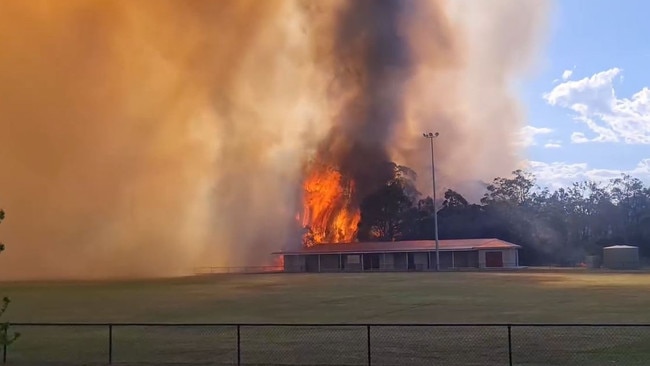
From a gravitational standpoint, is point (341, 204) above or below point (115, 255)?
above

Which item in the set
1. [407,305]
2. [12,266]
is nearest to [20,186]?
[12,266]

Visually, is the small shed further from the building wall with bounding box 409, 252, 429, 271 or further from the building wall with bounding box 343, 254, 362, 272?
the building wall with bounding box 343, 254, 362, 272

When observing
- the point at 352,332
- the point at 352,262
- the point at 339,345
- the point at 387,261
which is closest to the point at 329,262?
the point at 352,262

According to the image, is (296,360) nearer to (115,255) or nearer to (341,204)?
(115,255)

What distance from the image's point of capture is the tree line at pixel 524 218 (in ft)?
303

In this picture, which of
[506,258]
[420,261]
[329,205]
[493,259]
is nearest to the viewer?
[493,259]

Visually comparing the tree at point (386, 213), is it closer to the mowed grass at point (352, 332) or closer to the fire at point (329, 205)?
the fire at point (329, 205)

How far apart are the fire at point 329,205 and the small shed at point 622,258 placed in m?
49.4

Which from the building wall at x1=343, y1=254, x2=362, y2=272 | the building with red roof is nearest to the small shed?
the building with red roof

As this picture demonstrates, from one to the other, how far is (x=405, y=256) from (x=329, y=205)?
35.9 metres

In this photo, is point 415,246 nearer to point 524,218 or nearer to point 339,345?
point 524,218

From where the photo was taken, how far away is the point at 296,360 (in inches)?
585

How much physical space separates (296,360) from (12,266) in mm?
76636

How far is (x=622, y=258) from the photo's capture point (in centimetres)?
7400
